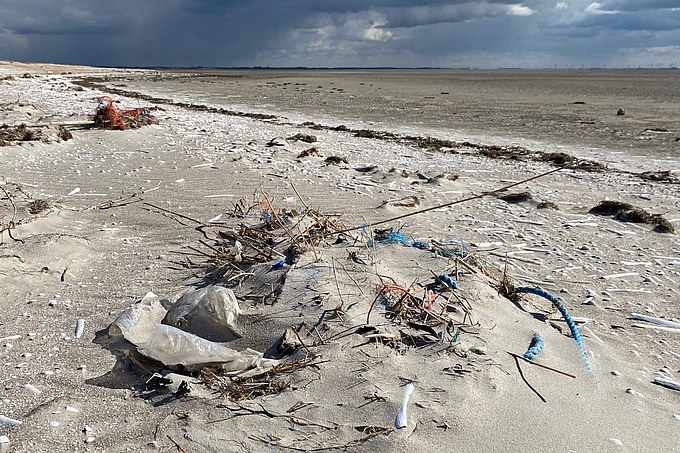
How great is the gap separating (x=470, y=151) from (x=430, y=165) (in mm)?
2309

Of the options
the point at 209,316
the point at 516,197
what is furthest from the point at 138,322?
the point at 516,197

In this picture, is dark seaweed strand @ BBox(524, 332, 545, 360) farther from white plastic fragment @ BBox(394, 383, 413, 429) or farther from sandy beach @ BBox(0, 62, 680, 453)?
white plastic fragment @ BBox(394, 383, 413, 429)

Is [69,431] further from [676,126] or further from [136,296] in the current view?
[676,126]

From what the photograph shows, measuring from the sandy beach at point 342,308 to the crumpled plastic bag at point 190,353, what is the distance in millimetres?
62

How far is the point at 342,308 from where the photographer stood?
315 centimetres

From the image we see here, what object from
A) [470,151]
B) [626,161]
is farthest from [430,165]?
[626,161]

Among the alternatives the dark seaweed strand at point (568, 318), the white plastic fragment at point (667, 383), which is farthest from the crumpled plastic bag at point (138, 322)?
the white plastic fragment at point (667, 383)

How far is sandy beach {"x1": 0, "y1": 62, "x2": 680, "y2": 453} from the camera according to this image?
2416mm

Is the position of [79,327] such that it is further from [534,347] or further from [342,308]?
[534,347]

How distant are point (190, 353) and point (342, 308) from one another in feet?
2.92

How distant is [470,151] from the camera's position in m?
11.5

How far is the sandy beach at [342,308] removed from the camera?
2416mm

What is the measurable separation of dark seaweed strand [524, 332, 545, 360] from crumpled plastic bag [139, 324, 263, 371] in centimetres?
146

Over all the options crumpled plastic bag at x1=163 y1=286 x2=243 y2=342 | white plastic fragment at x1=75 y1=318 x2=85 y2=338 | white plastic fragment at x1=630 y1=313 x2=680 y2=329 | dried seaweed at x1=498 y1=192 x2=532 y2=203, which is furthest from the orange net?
white plastic fragment at x1=630 y1=313 x2=680 y2=329
